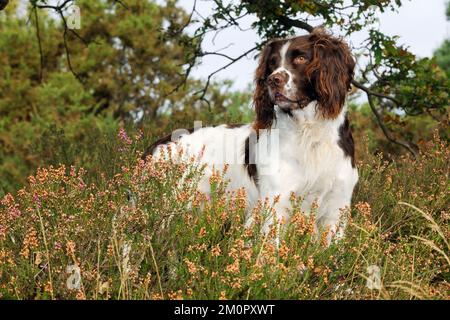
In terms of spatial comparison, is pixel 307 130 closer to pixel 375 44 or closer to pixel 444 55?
pixel 375 44

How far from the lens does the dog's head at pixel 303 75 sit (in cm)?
503

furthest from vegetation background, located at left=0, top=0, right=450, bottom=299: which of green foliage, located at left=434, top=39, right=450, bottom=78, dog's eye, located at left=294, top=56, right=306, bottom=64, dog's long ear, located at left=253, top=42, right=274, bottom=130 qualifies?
green foliage, located at left=434, top=39, right=450, bottom=78

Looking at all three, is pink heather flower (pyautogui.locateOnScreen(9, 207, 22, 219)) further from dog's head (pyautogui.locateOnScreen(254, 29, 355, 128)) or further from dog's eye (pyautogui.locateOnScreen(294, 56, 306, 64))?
dog's eye (pyautogui.locateOnScreen(294, 56, 306, 64))

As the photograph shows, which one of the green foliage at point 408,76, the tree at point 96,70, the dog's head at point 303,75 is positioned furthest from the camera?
the tree at point 96,70

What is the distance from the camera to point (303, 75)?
5.14 meters

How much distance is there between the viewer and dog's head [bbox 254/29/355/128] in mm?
5027

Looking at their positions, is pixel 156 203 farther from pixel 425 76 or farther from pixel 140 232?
pixel 425 76

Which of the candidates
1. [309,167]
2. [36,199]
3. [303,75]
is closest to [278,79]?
[303,75]

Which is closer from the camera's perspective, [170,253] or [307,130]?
[170,253]

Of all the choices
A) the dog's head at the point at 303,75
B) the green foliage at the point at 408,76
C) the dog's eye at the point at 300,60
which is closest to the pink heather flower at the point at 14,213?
the dog's head at the point at 303,75

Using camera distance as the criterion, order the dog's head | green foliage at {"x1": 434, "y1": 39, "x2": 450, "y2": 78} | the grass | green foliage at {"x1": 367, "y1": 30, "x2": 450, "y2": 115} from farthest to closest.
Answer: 1. green foliage at {"x1": 434, "y1": 39, "x2": 450, "y2": 78}
2. green foliage at {"x1": 367, "y1": 30, "x2": 450, "y2": 115}
3. the dog's head
4. the grass

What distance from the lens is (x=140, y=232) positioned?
173 inches

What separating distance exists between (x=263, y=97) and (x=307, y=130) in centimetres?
42

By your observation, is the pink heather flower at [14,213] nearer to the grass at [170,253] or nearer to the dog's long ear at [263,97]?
the grass at [170,253]
